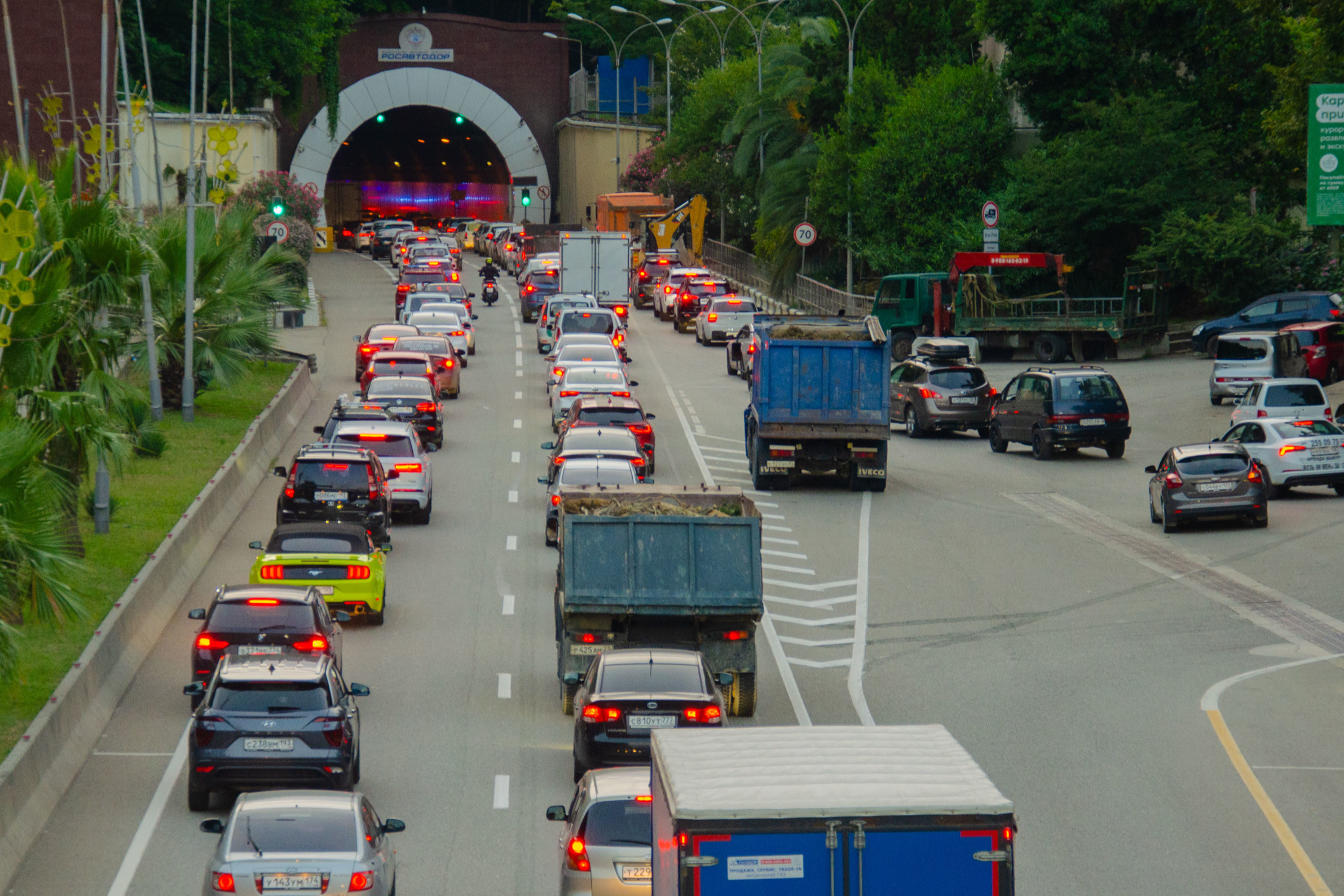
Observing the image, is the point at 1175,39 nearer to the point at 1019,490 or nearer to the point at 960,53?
the point at 960,53

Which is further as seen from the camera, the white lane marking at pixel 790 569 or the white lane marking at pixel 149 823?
the white lane marking at pixel 790 569

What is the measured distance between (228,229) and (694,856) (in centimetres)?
3204

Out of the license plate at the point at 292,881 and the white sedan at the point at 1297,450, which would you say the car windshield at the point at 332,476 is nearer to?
the white sedan at the point at 1297,450

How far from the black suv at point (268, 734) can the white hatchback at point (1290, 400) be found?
74.3 ft

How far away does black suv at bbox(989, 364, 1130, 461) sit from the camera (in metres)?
35.4

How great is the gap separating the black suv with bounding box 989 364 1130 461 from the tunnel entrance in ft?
274

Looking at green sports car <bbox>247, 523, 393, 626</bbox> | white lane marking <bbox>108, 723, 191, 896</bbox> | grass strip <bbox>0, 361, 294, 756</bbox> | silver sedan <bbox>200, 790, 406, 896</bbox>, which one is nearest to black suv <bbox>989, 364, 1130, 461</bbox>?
grass strip <bbox>0, 361, 294, 756</bbox>

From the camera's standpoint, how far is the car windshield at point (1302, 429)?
30.2 metres

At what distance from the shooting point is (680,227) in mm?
86750

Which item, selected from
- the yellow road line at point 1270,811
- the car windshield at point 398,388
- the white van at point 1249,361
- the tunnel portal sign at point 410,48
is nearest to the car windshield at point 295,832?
the yellow road line at point 1270,811

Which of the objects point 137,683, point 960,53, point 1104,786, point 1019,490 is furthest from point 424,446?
point 960,53

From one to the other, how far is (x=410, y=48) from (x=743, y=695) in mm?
88855

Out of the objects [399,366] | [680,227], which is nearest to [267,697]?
[399,366]

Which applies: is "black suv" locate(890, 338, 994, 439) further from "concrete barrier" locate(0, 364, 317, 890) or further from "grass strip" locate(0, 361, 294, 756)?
"concrete barrier" locate(0, 364, 317, 890)
